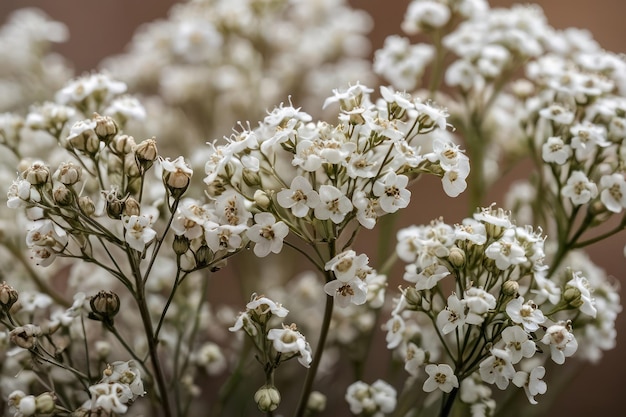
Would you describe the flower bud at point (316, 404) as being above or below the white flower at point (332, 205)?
below

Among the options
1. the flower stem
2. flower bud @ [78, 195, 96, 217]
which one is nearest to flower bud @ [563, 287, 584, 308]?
the flower stem

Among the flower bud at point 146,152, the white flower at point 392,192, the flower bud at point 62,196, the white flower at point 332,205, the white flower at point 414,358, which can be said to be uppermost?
the flower bud at point 146,152

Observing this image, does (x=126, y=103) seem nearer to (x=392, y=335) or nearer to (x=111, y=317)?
(x=111, y=317)

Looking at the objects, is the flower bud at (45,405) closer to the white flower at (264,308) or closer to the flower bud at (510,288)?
the white flower at (264,308)

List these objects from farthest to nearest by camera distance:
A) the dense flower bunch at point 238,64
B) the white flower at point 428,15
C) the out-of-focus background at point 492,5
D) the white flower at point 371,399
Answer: the out-of-focus background at point 492,5, the dense flower bunch at point 238,64, the white flower at point 428,15, the white flower at point 371,399

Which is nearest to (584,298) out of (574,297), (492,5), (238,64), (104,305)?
(574,297)

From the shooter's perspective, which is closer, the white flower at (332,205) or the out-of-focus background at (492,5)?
the white flower at (332,205)

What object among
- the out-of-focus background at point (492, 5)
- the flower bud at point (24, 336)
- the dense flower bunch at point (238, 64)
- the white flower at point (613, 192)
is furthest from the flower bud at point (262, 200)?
the out-of-focus background at point (492, 5)
